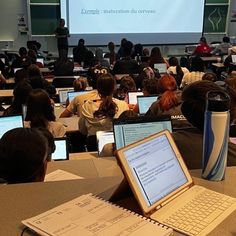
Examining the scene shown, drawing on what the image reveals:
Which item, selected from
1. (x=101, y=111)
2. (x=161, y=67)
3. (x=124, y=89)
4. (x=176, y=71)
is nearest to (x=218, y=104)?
(x=101, y=111)

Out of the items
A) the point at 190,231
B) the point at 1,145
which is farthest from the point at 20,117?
the point at 190,231

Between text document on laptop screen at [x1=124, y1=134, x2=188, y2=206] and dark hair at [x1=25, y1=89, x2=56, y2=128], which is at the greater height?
text document on laptop screen at [x1=124, y1=134, x2=188, y2=206]

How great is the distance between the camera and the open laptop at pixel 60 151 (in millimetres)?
3180

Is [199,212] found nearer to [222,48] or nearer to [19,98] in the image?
[19,98]

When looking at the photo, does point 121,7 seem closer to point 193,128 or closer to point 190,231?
point 193,128

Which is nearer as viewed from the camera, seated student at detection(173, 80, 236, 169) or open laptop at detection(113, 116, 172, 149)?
seated student at detection(173, 80, 236, 169)

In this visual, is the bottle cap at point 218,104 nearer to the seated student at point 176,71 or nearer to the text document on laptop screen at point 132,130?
the text document on laptop screen at point 132,130

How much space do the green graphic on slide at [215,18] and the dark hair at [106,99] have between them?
9647 mm

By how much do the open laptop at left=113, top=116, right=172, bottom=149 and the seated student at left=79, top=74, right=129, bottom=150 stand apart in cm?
154

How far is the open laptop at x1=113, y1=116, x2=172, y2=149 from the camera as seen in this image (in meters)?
2.49

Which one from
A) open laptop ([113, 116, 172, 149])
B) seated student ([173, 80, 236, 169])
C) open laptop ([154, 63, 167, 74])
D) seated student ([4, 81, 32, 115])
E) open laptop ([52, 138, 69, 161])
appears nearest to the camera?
seated student ([173, 80, 236, 169])

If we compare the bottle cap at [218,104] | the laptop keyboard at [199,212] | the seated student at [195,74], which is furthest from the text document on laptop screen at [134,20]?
the laptop keyboard at [199,212]

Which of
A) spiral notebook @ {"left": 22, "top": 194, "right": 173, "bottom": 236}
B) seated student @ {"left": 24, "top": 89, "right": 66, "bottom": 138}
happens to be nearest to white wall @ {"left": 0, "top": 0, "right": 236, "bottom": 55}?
seated student @ {"left": 24, "top": 89, "right": 66, "bottom": 138}

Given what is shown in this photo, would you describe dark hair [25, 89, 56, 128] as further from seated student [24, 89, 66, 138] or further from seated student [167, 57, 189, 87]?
seated student [167, 57, 189, 87]
